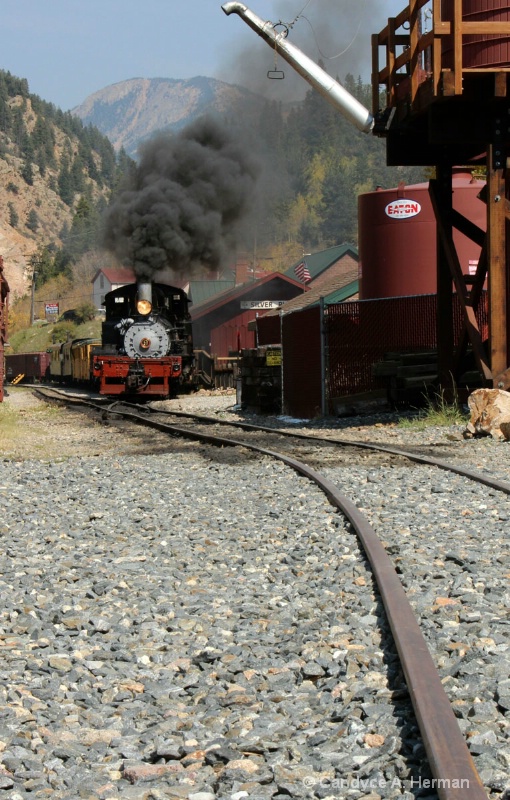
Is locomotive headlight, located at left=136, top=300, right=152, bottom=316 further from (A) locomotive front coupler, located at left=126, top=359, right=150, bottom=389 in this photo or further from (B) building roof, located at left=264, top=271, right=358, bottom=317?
(B) building roof, located at left=264, top=271, right=358, bottom=317

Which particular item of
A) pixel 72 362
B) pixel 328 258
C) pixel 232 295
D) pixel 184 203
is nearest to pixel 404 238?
pixel 184 203

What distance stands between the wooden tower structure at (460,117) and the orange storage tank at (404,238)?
4844 mm

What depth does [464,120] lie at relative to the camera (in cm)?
1378

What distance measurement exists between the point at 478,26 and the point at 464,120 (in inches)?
53.6

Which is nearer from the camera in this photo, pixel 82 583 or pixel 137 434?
pixel 82 583

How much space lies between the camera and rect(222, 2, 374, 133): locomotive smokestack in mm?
20719

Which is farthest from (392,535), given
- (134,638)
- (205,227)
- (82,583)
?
(205,227)

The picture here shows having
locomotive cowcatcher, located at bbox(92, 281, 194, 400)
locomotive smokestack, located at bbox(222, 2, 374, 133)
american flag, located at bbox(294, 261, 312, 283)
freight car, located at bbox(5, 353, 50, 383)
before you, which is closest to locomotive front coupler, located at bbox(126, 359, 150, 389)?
A: locomotive cowcatcher, located at bbox(92, 281, 194, 400)

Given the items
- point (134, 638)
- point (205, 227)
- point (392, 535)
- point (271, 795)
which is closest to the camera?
point (271, 795)

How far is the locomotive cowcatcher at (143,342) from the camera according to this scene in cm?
2709

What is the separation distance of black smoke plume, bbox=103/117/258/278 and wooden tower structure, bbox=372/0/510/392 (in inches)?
554

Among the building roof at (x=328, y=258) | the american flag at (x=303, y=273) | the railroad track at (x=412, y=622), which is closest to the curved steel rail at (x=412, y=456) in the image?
the railroad track at (x=412, y=622)

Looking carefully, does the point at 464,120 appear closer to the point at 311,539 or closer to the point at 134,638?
the point at 311,539

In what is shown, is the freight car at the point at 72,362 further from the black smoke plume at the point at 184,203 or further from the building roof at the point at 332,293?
the building roof at the point at 332,293
